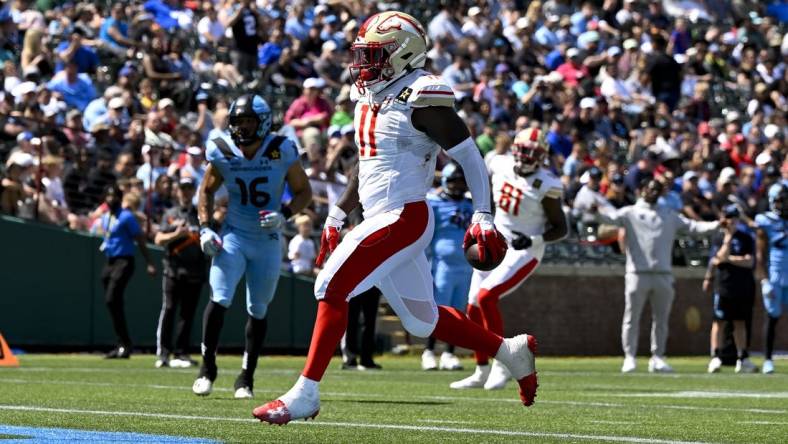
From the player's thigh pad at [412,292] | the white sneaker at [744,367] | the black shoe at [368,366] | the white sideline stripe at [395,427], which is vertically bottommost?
the black shoe at [368,366]

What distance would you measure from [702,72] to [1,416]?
828 inches

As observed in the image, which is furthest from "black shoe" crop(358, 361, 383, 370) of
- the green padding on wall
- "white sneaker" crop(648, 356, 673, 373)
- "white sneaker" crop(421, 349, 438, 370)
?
the green padding on wall

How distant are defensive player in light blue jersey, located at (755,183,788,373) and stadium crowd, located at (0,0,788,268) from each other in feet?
3.64

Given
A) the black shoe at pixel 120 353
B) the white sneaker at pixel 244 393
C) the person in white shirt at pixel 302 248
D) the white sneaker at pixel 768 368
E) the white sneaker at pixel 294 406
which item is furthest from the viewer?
the person in white shirt at pixel 302 248

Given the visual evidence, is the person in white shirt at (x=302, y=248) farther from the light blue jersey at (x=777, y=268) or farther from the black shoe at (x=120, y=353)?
the light blue jersey at (x=777, y=268)

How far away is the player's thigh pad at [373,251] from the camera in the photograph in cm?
756

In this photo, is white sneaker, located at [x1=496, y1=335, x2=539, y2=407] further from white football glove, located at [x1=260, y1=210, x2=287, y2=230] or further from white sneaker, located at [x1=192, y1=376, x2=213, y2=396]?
white sneaker, located at [x1=192, y1=376, x2=213, y2=396]

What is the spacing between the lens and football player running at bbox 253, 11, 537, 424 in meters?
7.54

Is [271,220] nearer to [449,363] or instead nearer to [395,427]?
[395,427]

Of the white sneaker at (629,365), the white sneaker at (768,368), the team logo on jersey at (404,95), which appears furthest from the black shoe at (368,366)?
the team logo on jersey at (404,95)

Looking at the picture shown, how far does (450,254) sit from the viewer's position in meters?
15.4

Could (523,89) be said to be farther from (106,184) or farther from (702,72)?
(106,184)

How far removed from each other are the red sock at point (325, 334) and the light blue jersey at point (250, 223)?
2832mm

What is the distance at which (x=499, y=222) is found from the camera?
12781mm
